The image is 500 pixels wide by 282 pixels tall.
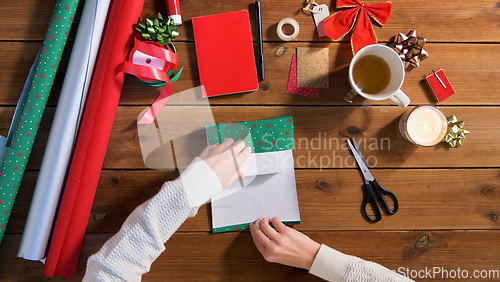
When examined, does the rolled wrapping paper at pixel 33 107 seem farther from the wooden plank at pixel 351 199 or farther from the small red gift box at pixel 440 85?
the small red gift box at pixel 440 85

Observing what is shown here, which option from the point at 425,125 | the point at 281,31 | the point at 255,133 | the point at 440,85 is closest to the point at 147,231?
the point at 255,133

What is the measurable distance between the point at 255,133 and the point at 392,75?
0.37 meters

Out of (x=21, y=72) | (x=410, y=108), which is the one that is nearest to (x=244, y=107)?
(x=410, y=108)

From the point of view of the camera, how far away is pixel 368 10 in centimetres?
76

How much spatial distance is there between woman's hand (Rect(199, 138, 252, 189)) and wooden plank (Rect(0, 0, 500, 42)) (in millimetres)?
312

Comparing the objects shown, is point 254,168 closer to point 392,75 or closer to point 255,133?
point 255,133

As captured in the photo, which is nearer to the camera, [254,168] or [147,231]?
[147,231]

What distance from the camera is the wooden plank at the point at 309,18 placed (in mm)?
751

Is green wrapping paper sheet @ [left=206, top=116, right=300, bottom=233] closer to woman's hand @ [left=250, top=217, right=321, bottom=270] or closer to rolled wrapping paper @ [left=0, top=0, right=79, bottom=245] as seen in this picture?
woman's hand @ [left=250, top=217, right=321, bottom=270]

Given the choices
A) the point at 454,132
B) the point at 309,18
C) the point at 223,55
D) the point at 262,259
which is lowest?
the point at 262,259

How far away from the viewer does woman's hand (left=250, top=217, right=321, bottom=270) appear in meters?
0.70

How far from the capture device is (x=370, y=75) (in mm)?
719

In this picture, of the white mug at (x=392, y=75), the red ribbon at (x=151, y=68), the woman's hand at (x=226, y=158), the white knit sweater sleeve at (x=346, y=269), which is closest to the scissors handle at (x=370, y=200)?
the white knit sweater sleeve at (x=346, y=269)

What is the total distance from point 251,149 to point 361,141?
1.00 ft
